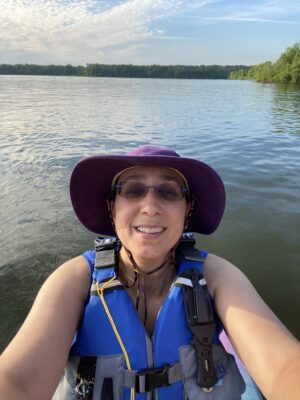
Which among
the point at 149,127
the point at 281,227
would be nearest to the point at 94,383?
the point at 281,227

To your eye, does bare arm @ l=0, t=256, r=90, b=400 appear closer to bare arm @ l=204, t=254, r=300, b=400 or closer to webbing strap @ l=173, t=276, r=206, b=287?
webbing strap @ l=173, t=276, r=206, b=287

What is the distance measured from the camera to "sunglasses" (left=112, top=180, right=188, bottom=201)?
2180 mm

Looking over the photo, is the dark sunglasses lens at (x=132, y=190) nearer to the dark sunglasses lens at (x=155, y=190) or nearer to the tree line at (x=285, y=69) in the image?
the dark sunglasses lens at (x=155, y=190)

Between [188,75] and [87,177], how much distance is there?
13559 cm

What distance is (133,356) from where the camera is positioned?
2037 mm

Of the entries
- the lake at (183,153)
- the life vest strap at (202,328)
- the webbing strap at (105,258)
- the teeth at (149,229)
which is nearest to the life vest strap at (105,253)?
the webbing strap at (105,258)

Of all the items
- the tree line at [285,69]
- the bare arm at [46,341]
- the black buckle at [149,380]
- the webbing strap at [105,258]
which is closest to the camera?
the bare arm at [46,341]

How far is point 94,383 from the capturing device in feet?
6.61

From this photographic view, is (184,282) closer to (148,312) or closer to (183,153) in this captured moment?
(148,312)

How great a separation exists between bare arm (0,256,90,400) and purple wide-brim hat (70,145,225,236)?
19.6 inches

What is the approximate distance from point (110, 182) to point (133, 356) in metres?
1.10

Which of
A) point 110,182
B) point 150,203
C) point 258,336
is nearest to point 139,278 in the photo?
point 150,203

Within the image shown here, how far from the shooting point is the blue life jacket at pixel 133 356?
2.02 metres

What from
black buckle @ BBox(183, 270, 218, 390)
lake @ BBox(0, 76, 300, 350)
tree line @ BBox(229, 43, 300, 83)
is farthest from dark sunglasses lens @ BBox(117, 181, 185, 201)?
tree line @ BBox(229, 43, 300, 83)
